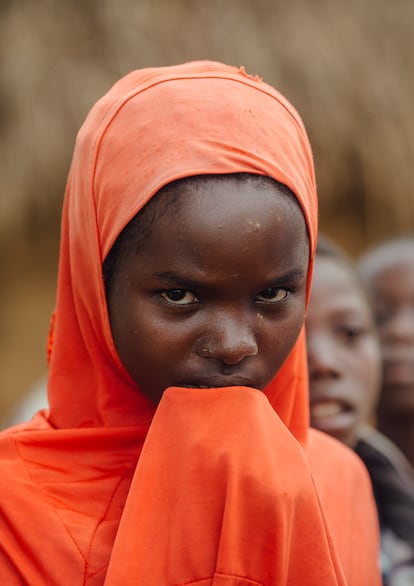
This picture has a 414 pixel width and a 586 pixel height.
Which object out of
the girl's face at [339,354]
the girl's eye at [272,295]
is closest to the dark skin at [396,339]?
the girl's face at [339,354]

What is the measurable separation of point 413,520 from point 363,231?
441cm

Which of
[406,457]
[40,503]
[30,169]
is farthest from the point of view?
[30,169]

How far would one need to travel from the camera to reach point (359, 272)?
3570mm

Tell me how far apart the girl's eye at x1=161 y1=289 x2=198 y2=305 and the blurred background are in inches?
155

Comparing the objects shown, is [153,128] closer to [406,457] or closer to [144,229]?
[144,229]

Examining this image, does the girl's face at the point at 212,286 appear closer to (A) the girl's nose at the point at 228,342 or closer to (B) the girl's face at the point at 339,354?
(A) the girl's nose at the point at 228,342

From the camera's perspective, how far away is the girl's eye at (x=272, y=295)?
1.66 metres

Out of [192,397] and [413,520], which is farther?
[413,520]

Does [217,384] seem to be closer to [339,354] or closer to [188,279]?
[188,279]

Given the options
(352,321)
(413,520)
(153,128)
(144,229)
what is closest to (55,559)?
(144,229)

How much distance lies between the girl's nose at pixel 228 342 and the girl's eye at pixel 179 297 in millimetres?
62

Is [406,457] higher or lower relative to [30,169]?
lower

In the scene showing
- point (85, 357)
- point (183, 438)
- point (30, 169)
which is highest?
point (30, 169)

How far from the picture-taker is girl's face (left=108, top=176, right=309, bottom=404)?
1.58m
